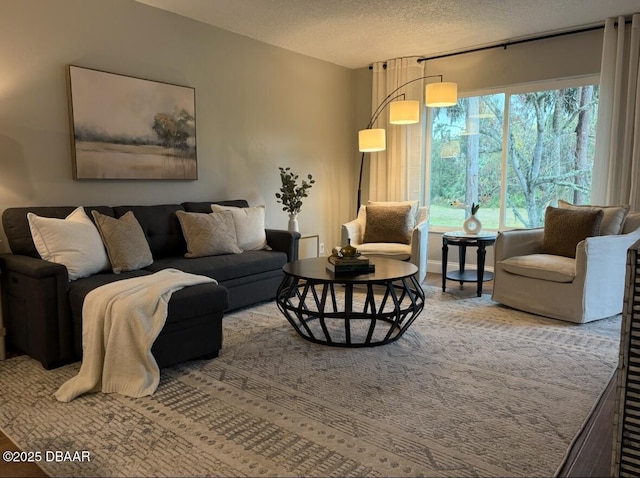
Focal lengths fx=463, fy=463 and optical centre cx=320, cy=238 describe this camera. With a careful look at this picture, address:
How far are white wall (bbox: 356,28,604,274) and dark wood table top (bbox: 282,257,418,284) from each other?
2.32 metres

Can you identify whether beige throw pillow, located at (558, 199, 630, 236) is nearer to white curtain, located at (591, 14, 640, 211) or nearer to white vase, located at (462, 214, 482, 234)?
white curtain, located at (591, 14, 640, 211)

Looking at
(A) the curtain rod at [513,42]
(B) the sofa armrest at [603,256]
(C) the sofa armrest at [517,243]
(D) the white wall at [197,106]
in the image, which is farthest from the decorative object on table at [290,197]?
(B) the sofa armrest at [603,256]

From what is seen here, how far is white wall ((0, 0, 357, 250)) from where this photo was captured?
3.22 m

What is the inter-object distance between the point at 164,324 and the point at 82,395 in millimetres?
522

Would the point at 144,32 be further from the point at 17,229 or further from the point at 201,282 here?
the point at 201,282

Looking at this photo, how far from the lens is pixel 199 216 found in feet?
12.7

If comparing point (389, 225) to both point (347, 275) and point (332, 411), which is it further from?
point (332, 411)

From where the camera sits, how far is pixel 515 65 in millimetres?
4965

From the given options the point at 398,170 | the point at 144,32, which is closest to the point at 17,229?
the point at 144,32

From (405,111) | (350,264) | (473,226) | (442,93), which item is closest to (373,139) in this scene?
(405,111)

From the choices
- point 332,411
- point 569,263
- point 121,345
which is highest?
point 569,263

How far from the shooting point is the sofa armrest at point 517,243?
13.3ft

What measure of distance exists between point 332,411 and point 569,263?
8.18 ft

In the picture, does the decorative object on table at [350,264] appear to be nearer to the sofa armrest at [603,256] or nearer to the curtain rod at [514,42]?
the sofa armrest at [603,256]
